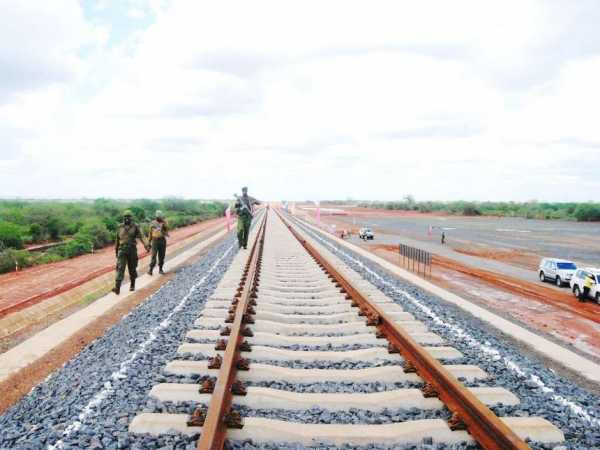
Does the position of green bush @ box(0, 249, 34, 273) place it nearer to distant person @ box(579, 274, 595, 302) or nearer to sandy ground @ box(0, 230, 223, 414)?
sandy ground @ box(0, 230, 223, 414)

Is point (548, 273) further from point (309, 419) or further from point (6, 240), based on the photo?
point (6, 240)

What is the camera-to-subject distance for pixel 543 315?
12.4 meters

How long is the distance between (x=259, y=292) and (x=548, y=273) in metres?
15.9

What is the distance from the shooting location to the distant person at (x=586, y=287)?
51.1ft

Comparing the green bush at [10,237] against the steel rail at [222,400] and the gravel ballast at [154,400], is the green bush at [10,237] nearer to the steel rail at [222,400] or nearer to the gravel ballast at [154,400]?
the gravel ballast at [154,400]

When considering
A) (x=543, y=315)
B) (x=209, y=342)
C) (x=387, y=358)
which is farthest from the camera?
(x=543, y=315)

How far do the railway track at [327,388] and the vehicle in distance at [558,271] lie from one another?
578 inches

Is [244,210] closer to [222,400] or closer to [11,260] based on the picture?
[222,400]

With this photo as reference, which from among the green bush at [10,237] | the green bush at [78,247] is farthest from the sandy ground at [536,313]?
the green bush at [10,237]

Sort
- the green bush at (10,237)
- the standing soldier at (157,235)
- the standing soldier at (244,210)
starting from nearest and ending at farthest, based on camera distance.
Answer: the standing soldier at (157,235), the standing soldier at (244,210), the green bush at (10,237)

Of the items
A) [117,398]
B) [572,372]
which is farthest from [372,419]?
[572,372]

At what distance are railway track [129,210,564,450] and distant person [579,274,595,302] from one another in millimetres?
11316

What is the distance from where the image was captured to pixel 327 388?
4.29 meters

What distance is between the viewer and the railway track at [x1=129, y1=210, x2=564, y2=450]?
135 inches
